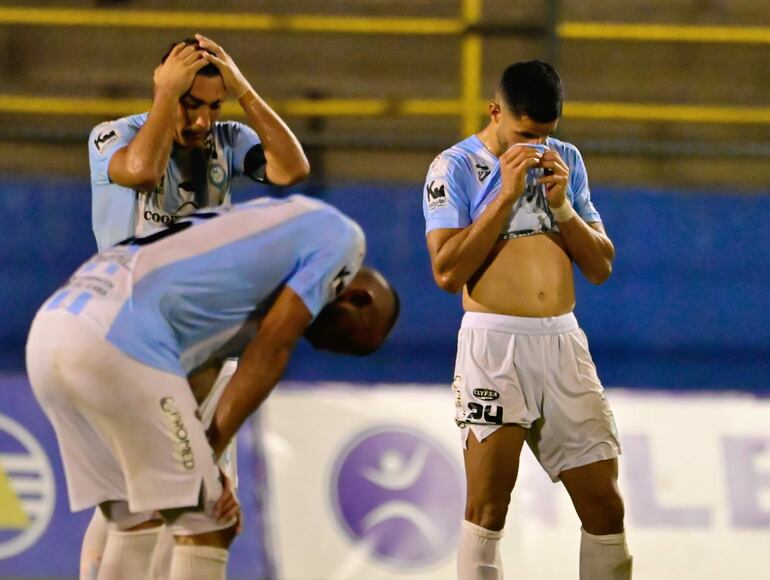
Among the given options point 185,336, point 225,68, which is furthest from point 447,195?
point 185,336

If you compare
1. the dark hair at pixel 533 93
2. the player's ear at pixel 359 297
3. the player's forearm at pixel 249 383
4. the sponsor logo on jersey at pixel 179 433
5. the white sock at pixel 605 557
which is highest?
the dark hair at pixel 533 93

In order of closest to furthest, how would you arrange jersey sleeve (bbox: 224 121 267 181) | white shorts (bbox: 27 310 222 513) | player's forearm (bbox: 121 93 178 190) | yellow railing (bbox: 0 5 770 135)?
white shorts (bbox: 27 310 222 513) < player's forearm (bbox: 121 93 178 190) < jersey sleeve (bbox: 224 121 267 181) < yellow railing (bbox: 0 5 770 135)

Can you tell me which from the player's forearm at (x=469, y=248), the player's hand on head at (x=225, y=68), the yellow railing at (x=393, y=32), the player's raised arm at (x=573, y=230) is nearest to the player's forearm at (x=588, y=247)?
the player's raised arm at (x=573, y=230)

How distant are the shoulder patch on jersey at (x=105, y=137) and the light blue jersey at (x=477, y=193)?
1.10 metres

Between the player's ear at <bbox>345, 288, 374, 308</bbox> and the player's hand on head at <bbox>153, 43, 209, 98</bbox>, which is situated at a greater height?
the player's hand on head at <bbox>153, 43, 209, 98</bbox>

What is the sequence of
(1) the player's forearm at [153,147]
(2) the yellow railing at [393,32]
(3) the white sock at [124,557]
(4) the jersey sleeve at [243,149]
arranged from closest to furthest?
(3) the white sock at [124,557] < (1) the player's forearm at [153,147] < (4) the jersey sleeve at [243,149] < (2) the yellow railing at [393,32]

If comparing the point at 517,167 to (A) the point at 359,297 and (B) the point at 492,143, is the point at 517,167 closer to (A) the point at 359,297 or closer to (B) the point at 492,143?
(B) the point at 492,143

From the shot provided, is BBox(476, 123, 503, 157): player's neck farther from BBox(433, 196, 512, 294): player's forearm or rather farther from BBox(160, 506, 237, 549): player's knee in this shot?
BBox(160, 506, 237, 549): player's knee

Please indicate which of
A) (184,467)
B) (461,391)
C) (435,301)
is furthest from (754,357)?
(184,467)

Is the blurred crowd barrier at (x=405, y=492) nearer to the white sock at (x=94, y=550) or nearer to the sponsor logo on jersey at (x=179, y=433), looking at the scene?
the white sock at (x=94, y=550)

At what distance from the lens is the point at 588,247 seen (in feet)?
14.1

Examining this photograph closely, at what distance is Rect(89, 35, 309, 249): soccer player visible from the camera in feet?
13.3

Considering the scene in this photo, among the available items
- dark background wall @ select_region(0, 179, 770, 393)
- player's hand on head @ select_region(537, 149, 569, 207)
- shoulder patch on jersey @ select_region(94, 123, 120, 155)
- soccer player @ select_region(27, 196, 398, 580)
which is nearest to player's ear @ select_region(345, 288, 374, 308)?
soccer player @ select_region(27, 196, 398, 580)

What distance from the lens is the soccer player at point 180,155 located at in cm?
404
